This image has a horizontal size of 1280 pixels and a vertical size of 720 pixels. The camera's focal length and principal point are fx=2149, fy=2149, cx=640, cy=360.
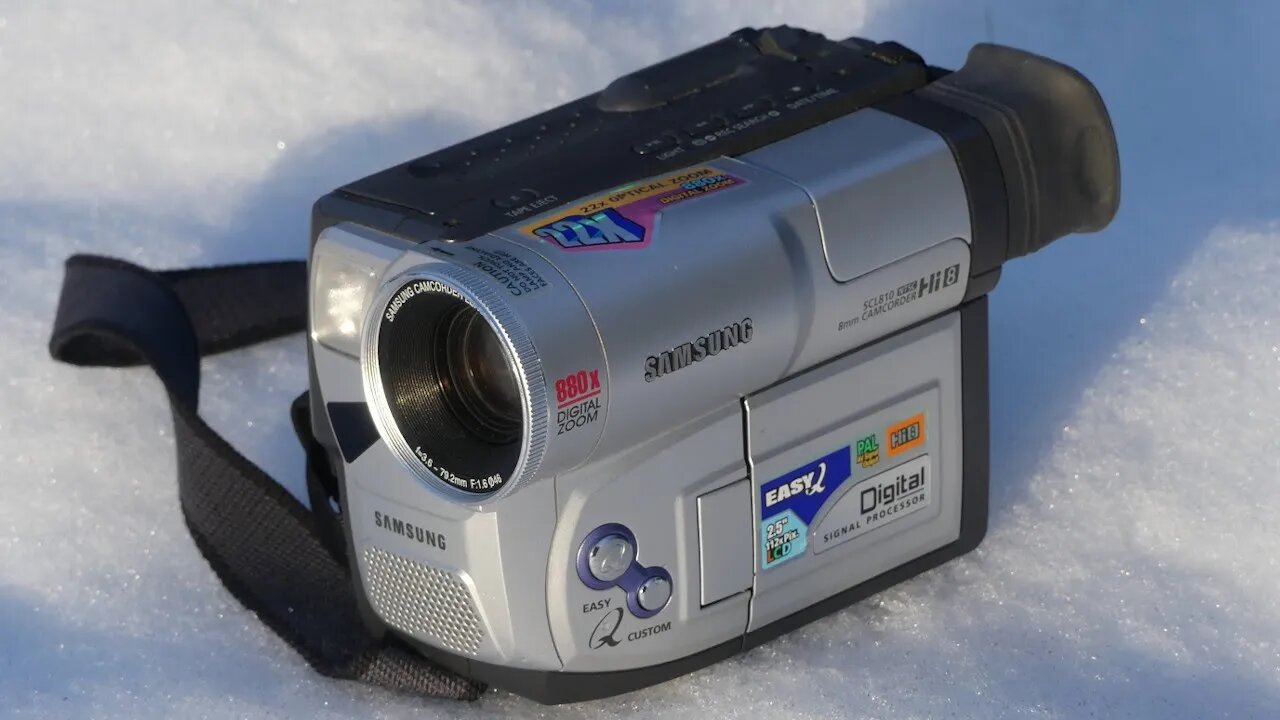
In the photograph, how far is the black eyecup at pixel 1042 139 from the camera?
8.78ft

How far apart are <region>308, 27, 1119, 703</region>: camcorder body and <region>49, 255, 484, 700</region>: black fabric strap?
2.4 inches

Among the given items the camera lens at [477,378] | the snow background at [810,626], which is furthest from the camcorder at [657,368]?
the snow background at [810,626]

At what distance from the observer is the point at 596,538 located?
8.09 ft

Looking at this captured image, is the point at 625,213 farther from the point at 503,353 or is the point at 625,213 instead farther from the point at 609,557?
the point at 609,557

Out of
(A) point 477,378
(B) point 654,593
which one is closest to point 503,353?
(A) point 477,378

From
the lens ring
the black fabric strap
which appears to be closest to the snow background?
the black fabric strap

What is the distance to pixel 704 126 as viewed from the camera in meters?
2.66

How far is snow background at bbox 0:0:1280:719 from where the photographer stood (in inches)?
105

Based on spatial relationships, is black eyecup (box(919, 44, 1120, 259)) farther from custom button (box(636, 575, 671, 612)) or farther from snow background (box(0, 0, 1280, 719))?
custom button (box(636, 575, 671, 612))

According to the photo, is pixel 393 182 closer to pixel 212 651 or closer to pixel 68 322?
pixel 212 651

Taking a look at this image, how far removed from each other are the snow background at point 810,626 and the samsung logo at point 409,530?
0.24 metres

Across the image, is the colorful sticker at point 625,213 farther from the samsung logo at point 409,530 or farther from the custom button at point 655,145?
the samsung logo at point 409,530

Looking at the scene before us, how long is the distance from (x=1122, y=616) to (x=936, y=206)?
0.60 meters

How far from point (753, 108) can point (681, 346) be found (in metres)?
0.45
